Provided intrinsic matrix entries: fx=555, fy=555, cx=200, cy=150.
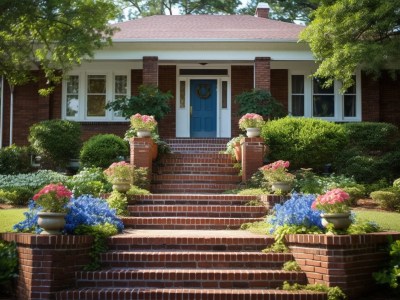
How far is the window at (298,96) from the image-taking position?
19.5 meters

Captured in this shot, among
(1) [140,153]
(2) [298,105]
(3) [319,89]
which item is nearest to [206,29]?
(2) [298,105]

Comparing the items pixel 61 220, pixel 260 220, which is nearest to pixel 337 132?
pixel 260 220

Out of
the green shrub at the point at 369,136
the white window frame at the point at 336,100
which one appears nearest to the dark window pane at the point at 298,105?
the white window frame at the point at 336,100

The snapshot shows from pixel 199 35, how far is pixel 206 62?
3.03 feet

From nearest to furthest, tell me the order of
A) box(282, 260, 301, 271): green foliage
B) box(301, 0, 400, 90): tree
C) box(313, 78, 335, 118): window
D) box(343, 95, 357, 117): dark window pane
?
box(282, 260, 301, 271): green foliage
box(301, 0, 400, 90): tree
box(343, 95, 357, 117): dark window pane
box(313, 78, 335, 118): window

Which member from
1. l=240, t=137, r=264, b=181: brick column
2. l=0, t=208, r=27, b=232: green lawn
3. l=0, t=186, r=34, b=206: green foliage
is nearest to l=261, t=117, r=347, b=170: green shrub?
l=240, t=137, r=264, b=181: brick column

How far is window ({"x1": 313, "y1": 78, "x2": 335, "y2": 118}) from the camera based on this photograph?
19.4 m

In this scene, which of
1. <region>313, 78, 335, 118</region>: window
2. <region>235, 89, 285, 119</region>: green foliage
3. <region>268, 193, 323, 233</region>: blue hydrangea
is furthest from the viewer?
<region>313, 78, 335, 118</region>: window

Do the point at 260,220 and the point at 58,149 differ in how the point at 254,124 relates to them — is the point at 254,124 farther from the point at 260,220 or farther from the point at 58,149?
the point at 58,149

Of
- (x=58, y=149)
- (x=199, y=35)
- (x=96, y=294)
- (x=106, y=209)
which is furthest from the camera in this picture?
(x=199, y=35)

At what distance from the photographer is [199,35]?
18.5 meters

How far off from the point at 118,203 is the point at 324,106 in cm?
1112

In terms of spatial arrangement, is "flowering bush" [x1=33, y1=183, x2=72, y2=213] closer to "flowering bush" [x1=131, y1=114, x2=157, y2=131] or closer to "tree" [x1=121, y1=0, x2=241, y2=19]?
"flowering bush" [x1=131, y1=114, x2=157, y2=131]

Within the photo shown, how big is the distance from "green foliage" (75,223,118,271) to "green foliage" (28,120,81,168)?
815 centimetres
